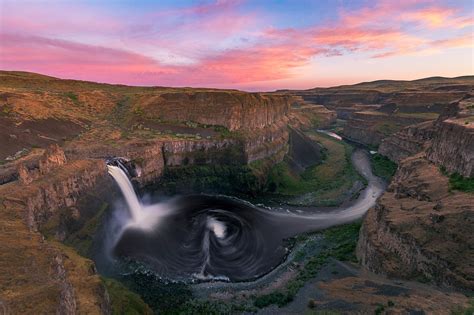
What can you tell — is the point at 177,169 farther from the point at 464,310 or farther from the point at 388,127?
the point at 388,127

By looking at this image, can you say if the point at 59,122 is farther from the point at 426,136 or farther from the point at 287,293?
the point at 426,136

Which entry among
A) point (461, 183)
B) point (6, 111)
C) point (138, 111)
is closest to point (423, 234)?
point (461, 183)

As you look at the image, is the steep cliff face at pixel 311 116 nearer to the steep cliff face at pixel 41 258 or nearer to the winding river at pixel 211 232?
the winding river at pixel 211 232

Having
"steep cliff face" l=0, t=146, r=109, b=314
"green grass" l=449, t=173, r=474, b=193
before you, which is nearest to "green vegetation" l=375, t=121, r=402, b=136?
"green grass" l=449, t=173, r=474, b=193

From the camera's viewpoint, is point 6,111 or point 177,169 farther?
A: point 177,169

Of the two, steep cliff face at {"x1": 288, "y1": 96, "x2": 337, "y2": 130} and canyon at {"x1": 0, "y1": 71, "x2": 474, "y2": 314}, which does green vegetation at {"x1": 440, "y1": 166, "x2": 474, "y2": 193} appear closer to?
→ canyon at {"x1": 0, "y1": 71, "x2": 474, "y2": 314}

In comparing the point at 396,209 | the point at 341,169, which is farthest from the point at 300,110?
the point at 396,209
